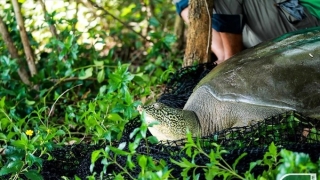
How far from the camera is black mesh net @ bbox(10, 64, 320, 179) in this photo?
1.48m

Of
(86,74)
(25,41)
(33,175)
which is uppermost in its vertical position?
(25,41)

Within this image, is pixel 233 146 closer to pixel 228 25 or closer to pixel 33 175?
pixel 33 175

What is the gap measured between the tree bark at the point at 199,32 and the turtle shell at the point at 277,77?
0.37 meters

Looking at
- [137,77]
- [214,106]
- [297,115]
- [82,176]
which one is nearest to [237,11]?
[137,77]

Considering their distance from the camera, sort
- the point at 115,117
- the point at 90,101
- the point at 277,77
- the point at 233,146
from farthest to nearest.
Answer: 1. the point at 90,101
2. the point at 115,117
3. the point at 277,77
4. the point at 233,146

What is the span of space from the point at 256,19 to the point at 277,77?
872 millimetres

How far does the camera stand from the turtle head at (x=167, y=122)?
5.74 feet

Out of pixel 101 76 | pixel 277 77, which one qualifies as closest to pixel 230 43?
pixel 101 76

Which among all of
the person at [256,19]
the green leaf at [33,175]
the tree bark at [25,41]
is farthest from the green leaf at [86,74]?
the green leaf at [33,175]

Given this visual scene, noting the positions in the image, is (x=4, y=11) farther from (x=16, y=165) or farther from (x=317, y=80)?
(x=317, y=80)

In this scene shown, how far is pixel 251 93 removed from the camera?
1.77m

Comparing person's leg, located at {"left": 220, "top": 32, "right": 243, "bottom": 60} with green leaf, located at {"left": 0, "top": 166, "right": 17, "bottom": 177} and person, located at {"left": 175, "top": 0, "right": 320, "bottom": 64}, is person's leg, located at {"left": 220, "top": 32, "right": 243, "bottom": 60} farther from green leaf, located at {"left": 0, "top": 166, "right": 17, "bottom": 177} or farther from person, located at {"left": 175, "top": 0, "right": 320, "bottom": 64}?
green leaf, located at {"left": 0, "top": 166, "right": 17, "bottom": 177}

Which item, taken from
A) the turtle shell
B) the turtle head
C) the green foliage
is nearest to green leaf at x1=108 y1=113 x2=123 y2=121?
the green foliage

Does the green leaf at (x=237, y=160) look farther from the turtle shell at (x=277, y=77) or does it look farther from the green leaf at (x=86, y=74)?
the green leaf at (x=86, y=74)
